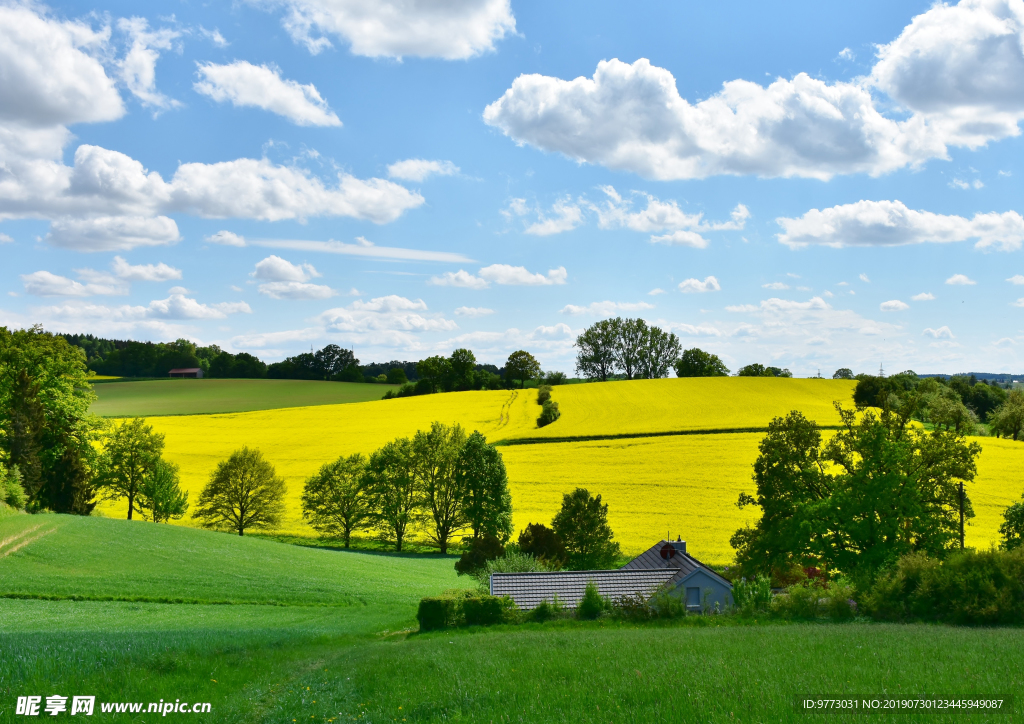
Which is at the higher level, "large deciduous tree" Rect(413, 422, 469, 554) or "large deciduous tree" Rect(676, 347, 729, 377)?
"large deciduous tree" Rect(676, 347, 729, 377)

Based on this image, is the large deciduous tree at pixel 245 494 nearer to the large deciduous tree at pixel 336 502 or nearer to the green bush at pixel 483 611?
the large deciduous tree at pixel 336 502

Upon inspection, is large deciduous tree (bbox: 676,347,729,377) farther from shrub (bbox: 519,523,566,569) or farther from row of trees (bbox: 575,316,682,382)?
shrub (bbox: 519,523,566,569)

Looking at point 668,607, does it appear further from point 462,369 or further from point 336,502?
point 462,369

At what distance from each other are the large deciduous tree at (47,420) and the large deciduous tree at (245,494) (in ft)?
27.0

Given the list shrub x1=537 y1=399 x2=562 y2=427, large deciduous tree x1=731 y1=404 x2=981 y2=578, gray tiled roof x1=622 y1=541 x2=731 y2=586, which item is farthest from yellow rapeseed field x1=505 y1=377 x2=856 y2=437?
large deciduous tree x1=731 y1=404 x2=981 y2=578

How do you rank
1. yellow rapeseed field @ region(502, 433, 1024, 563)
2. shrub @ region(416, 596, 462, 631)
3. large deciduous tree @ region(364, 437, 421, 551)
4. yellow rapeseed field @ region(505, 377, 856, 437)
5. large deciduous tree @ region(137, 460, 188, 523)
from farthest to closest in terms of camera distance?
yellow rapeseed field @ region(505, 377, 856, 437)
large deciduous tree @ region(137, 460, 188, 523)
large deciduous tree @ region(364, 437, 421, 551)
yellow rapeseed field @ region(502, 433, 1024, 563)
shrub @ region(416, 596, 462, 631)

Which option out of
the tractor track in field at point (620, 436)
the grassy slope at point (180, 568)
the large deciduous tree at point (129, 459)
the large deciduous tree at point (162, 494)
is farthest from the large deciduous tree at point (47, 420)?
the tractor track in field at point (620, 436)

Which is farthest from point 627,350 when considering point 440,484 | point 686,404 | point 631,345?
point 440,484

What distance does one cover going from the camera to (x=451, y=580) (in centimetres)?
3781

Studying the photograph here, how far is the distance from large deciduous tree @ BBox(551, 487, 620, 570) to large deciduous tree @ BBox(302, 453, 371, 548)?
65.1 ft

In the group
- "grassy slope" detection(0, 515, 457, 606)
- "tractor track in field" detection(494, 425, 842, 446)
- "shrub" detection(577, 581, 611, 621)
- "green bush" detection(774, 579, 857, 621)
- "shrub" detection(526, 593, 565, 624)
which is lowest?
"grassy slope" detection(0, 515, 457, 606)

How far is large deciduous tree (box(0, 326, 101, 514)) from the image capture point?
4228cm

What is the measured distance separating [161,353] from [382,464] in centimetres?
10229

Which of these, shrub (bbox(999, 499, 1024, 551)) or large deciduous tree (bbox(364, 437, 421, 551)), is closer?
shrub (bbox(999, 499, 1024, 551))
